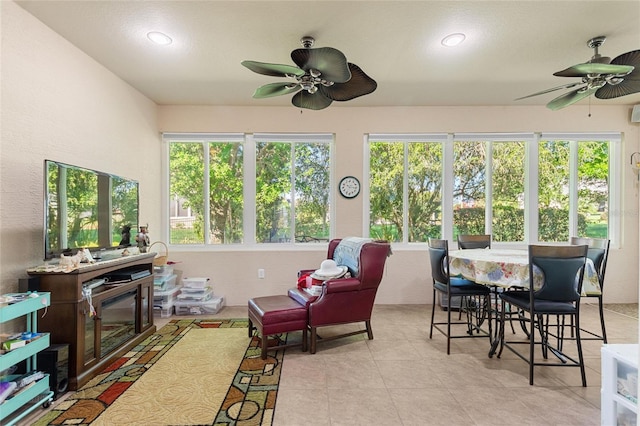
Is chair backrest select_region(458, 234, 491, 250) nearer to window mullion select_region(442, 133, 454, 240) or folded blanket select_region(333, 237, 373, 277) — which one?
window mullion select_region(442, 133, 454, 240)

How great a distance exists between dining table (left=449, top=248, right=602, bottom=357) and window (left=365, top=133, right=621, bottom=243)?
167cm

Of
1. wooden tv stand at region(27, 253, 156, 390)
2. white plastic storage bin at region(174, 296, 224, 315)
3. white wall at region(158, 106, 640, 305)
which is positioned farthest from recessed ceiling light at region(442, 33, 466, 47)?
white plastic storage bin at region(174, 296, 224, 315)

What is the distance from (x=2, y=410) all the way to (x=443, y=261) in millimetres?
3205

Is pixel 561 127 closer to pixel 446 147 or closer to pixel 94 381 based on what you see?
pixel 446 147

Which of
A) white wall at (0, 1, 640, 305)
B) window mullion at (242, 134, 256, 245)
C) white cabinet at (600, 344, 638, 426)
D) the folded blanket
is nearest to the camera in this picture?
white cabinet at (600, 344, 638, 426)

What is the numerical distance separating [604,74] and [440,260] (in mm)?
1964

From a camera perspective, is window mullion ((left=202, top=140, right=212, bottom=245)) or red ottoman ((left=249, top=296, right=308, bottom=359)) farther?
window mullion ((left=202, top=140, right=212, bottom=245))

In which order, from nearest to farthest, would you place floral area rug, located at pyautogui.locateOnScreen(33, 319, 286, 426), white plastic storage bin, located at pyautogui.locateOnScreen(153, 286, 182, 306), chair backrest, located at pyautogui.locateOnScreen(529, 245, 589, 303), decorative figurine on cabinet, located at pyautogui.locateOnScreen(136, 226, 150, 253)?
floral area rug, located at pyautogui.locateOnScreen(33, 319, 286, 426) < chair backrest, located at pyautogui.locateOnScreen(529, 245, 589, 303) < decorative figurine on cabinet, located at pyautogui.locateOnScreen(136, 226, 150, 253) < white plastic storage bin, located at pyautogui.locateOnScreen(153, 286, 182, 306)

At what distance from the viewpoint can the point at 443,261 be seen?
2930mm

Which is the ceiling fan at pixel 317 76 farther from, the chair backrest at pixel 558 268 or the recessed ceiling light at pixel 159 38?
the chair backrest at pixel 558 268

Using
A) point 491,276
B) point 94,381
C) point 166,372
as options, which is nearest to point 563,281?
→ point 491,276

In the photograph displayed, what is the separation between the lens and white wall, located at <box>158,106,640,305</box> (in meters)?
4.36

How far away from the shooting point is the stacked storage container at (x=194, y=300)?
3.97 m

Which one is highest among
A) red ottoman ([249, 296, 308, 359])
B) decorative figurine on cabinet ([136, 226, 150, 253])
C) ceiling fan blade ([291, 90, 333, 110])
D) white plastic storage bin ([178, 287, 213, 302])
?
ceiling fan blade ([291, 90, 333, 110])
